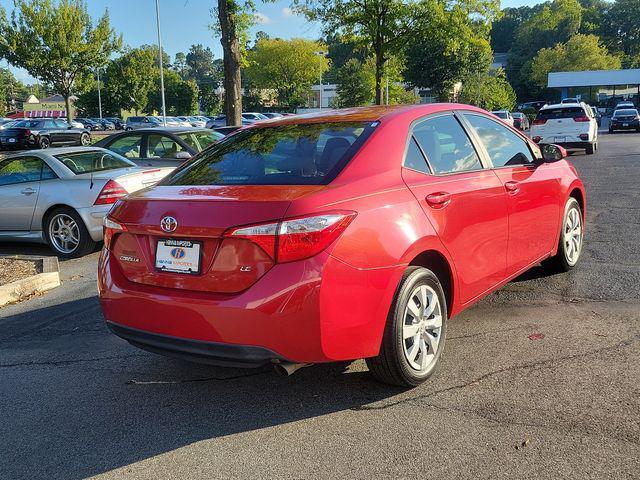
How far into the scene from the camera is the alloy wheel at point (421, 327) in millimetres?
3516

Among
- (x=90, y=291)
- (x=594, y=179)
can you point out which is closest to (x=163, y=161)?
(x=90, y=291)

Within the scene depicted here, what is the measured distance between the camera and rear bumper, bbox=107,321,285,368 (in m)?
3.09

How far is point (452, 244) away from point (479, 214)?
453 mm

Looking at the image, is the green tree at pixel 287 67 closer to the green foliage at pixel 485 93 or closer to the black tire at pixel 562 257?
the green foliage at pixel 485 93

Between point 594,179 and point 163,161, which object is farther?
point 594,179

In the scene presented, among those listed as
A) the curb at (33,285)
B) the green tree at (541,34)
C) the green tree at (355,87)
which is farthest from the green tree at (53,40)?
the green tree at (541,34)

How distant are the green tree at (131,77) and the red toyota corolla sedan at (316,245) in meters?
70.9

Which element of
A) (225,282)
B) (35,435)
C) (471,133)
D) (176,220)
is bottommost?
(35,435)

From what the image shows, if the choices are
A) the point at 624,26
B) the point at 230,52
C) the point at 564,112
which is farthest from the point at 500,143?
the point at 624,26

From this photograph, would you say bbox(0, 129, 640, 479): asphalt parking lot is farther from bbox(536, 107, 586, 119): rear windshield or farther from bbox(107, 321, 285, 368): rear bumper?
bbox(536, 107, 586, 119): rear windshield

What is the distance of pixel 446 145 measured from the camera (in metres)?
4.24

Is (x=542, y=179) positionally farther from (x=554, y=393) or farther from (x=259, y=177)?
(x=259, y=177)

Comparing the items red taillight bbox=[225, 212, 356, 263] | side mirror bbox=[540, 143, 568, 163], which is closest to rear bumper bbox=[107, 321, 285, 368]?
red taillight bbox=[225, 212, 356, 263]

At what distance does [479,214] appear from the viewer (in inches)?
163
